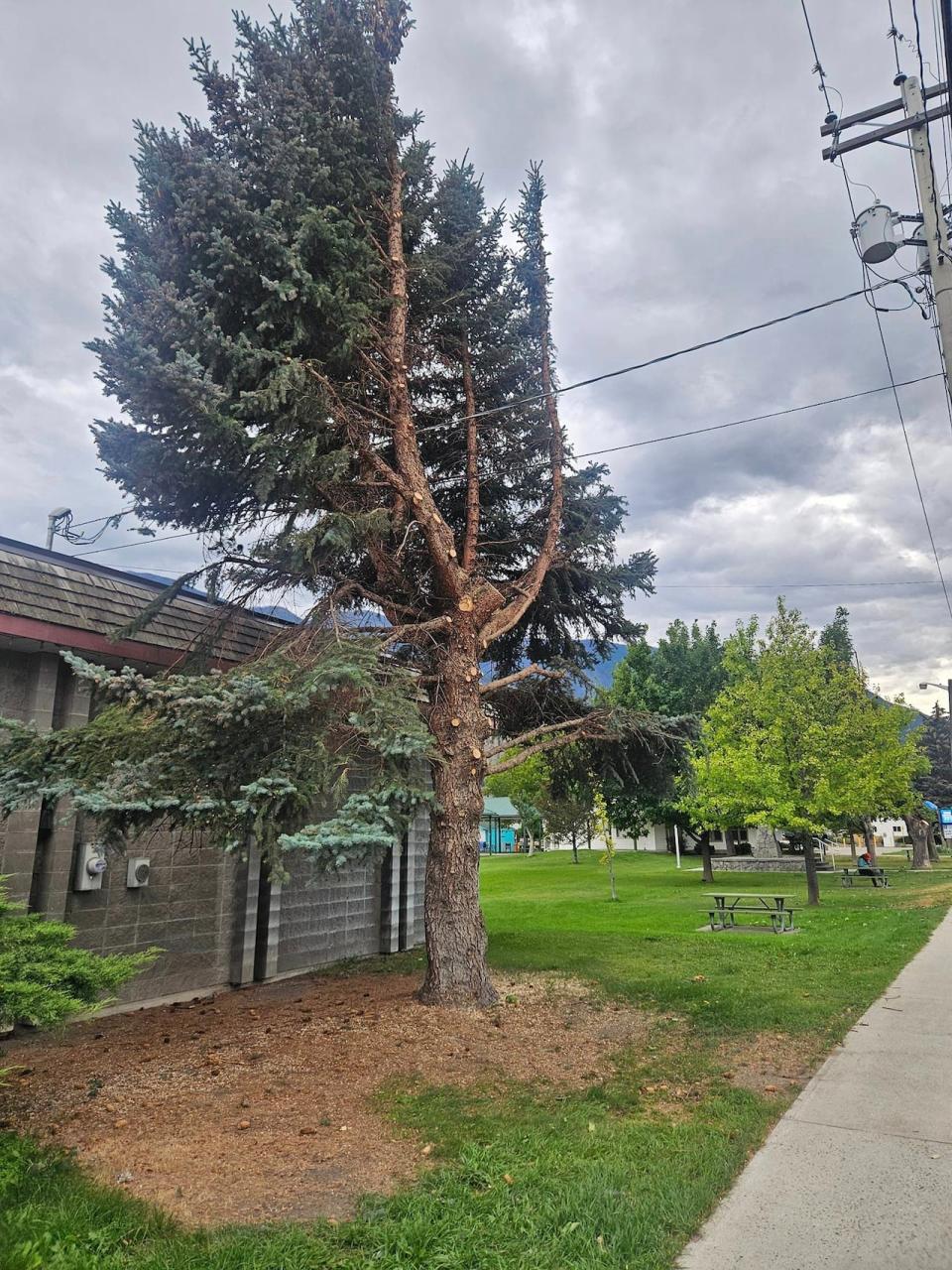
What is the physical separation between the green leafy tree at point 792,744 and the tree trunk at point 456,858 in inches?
431

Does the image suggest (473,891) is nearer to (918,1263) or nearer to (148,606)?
(148,606)

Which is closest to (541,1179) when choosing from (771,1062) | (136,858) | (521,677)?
(771,1062)

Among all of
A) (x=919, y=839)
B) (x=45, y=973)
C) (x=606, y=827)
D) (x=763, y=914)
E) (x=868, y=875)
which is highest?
(x=606, y=827)

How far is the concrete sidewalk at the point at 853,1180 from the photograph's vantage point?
287cm

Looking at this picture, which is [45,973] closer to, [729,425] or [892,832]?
[729,425]

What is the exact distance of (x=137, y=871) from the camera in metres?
7.32

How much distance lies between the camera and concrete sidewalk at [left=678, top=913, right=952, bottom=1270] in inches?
113

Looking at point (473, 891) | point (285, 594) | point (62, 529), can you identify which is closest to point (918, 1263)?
point (473, 891)

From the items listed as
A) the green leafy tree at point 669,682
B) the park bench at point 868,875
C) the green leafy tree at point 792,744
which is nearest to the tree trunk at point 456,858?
the green leafy tree at point 792,744

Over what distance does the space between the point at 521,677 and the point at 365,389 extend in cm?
364

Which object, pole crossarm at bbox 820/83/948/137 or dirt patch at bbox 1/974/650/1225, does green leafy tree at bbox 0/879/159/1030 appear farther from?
pole crossarm at bbox 820/83/948/137

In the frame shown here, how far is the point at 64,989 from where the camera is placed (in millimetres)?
3549

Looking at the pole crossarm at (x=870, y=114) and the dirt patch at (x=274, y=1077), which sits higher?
the pole crossarm at (x=870, y=114)

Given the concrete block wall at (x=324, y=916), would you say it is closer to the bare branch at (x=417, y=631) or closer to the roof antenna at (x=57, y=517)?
the bare branch at (x=417, y=631)
